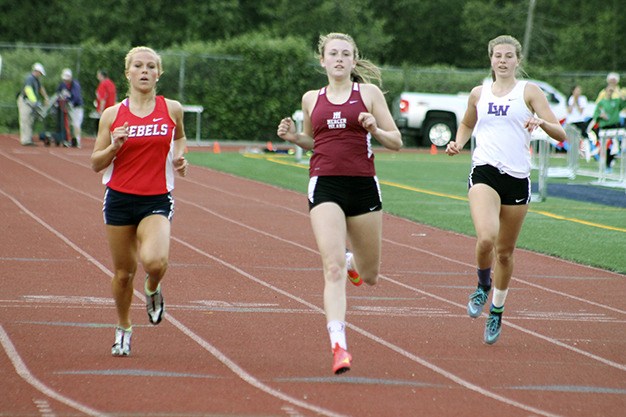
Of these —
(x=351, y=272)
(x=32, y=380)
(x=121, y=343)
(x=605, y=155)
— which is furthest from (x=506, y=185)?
(x=605, y=155)

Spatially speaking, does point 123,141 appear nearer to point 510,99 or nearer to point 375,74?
point 375,74

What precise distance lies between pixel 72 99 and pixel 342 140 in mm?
25931

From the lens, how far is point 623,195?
22891 mm

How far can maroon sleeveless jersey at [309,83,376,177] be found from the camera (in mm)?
7781

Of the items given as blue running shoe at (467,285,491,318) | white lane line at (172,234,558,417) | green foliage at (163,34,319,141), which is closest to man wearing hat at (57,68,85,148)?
green foliage at (163,34,319,141)

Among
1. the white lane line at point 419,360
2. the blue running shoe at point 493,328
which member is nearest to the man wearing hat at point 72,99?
the white lane line at point 419,360

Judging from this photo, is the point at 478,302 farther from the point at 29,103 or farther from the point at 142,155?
the point at 29,103

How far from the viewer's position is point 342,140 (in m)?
7.79

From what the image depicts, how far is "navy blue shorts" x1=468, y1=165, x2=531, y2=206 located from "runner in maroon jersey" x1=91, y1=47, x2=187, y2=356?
2.29 metres

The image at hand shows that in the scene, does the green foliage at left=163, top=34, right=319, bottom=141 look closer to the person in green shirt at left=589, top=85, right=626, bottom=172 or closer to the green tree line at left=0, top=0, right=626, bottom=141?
the green tree line at left=0, top=0, right=626, bottom=141

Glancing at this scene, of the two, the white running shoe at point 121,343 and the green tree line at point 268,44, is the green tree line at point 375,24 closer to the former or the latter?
the green tree line at point 268,44

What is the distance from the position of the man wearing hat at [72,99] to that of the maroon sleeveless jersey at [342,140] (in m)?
25.6

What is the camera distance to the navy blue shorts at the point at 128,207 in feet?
25.6

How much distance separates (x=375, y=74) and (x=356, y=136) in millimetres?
538
